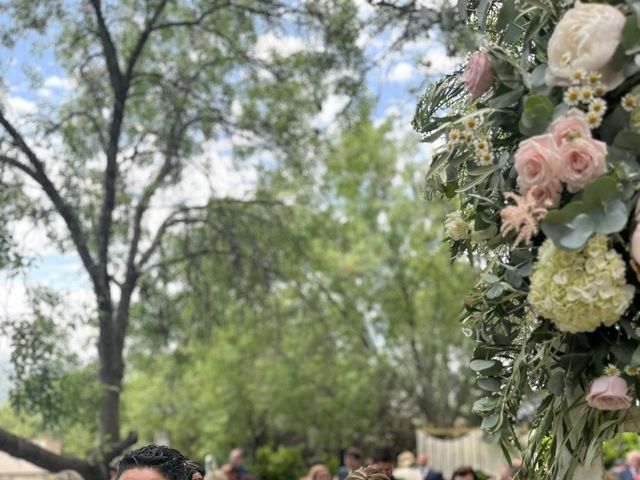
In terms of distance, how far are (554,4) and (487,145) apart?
0.37 m

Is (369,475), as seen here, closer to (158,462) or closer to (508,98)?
(158,462)

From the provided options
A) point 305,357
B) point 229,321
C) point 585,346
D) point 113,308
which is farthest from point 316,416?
point 585,346

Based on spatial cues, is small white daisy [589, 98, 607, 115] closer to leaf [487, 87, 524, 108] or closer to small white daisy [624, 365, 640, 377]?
leaf [487, 87, 524, 108]

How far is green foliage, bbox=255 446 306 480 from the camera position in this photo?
25.4m

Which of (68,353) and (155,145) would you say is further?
(155,145)

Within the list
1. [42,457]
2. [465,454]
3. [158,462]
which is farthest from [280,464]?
[158,462]

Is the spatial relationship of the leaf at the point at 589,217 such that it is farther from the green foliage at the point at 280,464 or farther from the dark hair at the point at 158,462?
the green foliage at the point at 280,464

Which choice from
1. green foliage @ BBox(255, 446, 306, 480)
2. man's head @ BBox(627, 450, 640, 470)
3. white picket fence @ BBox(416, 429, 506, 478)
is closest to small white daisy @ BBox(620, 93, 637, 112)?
man's head @ BBox(627, 450, 640, 470)

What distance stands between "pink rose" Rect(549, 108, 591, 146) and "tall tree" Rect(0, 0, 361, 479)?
316 inches

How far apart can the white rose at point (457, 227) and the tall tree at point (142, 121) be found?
24.8ft

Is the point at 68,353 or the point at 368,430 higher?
the point at 368,430

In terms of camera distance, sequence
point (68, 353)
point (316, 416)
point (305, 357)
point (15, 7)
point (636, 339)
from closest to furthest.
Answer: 1. point (636, 339)
2. point (68, 353)
3. point (15, 7)
4. point (305, 357)
5. point (316, 416)

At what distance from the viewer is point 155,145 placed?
12.5 m

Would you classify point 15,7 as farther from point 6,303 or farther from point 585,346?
point 585,346
